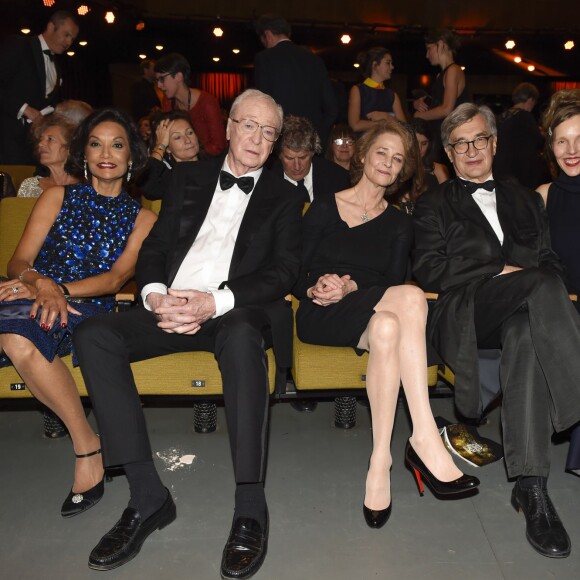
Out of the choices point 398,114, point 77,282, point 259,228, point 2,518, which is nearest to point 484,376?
point 259,228

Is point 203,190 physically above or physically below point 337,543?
above

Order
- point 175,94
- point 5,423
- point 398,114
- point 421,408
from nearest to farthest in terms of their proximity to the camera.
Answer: point 421,408, point 5,423, point 175,94, point 398,114

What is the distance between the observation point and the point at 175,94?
4730mm

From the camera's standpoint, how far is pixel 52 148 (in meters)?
3.50

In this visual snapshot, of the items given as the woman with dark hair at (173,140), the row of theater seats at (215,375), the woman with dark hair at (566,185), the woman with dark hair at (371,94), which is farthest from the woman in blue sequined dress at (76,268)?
the woman with dark hair at (371,94)

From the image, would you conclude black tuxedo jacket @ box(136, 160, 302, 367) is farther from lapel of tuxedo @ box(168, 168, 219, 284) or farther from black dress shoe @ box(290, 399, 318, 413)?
black dress shoe @ box(290, 399, 318, 413)

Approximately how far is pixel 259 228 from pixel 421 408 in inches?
38.9

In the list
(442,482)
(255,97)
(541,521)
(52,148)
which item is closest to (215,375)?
(442,482)

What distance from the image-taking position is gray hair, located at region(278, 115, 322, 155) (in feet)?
12.7

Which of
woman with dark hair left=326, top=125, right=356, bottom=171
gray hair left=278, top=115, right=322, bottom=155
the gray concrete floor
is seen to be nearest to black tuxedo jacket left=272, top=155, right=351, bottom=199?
gray hair left=278, top=115, right=322, bottom=155

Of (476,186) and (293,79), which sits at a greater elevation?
(293,79)

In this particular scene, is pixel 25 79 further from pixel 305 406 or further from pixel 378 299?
pixel 378 299

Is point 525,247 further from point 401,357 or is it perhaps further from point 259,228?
point 259,228

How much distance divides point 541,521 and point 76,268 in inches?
84.3
